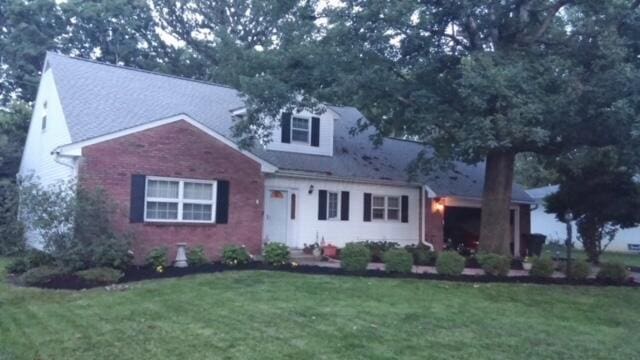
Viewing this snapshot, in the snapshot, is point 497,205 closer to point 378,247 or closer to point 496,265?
point 496,265

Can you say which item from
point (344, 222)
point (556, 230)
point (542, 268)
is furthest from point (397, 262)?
point (556, 230)

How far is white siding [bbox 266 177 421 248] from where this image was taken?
61.6 feet

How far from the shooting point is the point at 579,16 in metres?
16.3

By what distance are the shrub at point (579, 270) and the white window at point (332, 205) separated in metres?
7.51

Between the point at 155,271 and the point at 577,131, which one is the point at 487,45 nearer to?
the point at 577,131

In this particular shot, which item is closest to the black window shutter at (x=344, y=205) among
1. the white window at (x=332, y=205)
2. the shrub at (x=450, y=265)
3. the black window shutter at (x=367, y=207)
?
the white window at (x=332, y=205)

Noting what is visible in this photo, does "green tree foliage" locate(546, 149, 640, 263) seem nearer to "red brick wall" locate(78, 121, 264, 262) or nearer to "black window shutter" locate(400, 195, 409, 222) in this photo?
"black window shutter" locate(400, 195, 409, 222)

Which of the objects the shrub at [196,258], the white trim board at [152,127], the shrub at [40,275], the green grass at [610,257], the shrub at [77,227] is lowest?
the shrub at [40,275]

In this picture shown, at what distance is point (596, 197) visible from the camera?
20.4 m

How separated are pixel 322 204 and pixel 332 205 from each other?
0.48 m

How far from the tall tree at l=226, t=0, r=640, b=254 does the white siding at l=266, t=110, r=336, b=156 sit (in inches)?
108

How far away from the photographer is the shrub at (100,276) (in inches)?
475

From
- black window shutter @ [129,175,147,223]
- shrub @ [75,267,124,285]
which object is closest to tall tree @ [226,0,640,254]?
black window shutter @ [129,175,147,223]

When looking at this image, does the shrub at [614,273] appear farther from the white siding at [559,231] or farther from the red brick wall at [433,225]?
the white siding at [559,231]
